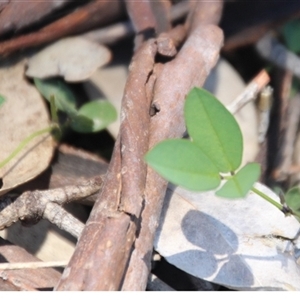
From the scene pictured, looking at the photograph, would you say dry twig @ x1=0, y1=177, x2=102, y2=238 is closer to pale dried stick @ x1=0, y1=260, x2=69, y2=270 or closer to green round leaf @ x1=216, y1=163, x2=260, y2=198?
pale dried stick @ x1=0, y1=260, x2=69, y2=270

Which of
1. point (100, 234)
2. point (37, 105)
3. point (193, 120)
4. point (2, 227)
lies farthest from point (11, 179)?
point (193, 120)

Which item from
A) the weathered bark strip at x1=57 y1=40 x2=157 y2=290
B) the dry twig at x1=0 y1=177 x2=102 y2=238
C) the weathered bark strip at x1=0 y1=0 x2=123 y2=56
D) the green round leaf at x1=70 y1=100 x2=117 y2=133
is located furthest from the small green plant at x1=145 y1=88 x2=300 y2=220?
the weathered bark strip at x1=0 y1=0 x2=123 y2=56

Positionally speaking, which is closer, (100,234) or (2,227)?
(100,234)

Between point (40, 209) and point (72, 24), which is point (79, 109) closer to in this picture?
point (72, 24)

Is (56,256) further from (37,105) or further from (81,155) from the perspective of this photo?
(37,105)

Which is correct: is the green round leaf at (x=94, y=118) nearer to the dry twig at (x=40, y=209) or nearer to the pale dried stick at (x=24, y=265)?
the dry twig at (x=40, y=209)
